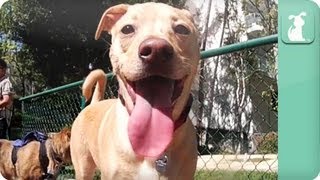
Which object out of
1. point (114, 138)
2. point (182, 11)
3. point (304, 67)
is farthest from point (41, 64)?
point (304, 67)

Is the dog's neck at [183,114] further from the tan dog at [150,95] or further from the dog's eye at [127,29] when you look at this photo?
the dog's eye at [127,29]

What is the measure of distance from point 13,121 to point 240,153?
703mm

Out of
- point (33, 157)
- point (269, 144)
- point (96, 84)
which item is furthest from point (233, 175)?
point (33, 157)

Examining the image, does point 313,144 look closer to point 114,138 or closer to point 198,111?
point 198,111

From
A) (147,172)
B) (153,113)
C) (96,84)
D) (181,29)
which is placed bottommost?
(147,172)

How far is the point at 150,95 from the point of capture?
1.58 m

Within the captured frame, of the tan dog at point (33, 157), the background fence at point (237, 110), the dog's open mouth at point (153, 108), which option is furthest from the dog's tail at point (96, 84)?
the dog's open mouth at point (153, 108)

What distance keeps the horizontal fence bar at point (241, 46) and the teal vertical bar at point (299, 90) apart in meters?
0.03

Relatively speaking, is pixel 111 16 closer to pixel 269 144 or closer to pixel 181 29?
pixel 181 29

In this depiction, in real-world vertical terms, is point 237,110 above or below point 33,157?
above

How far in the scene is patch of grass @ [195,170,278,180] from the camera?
1737 millimetres

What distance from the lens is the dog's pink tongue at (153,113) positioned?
61.6 inches

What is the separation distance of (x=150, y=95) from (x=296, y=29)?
0.41m

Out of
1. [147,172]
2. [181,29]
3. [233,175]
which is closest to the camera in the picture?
[181,29]
